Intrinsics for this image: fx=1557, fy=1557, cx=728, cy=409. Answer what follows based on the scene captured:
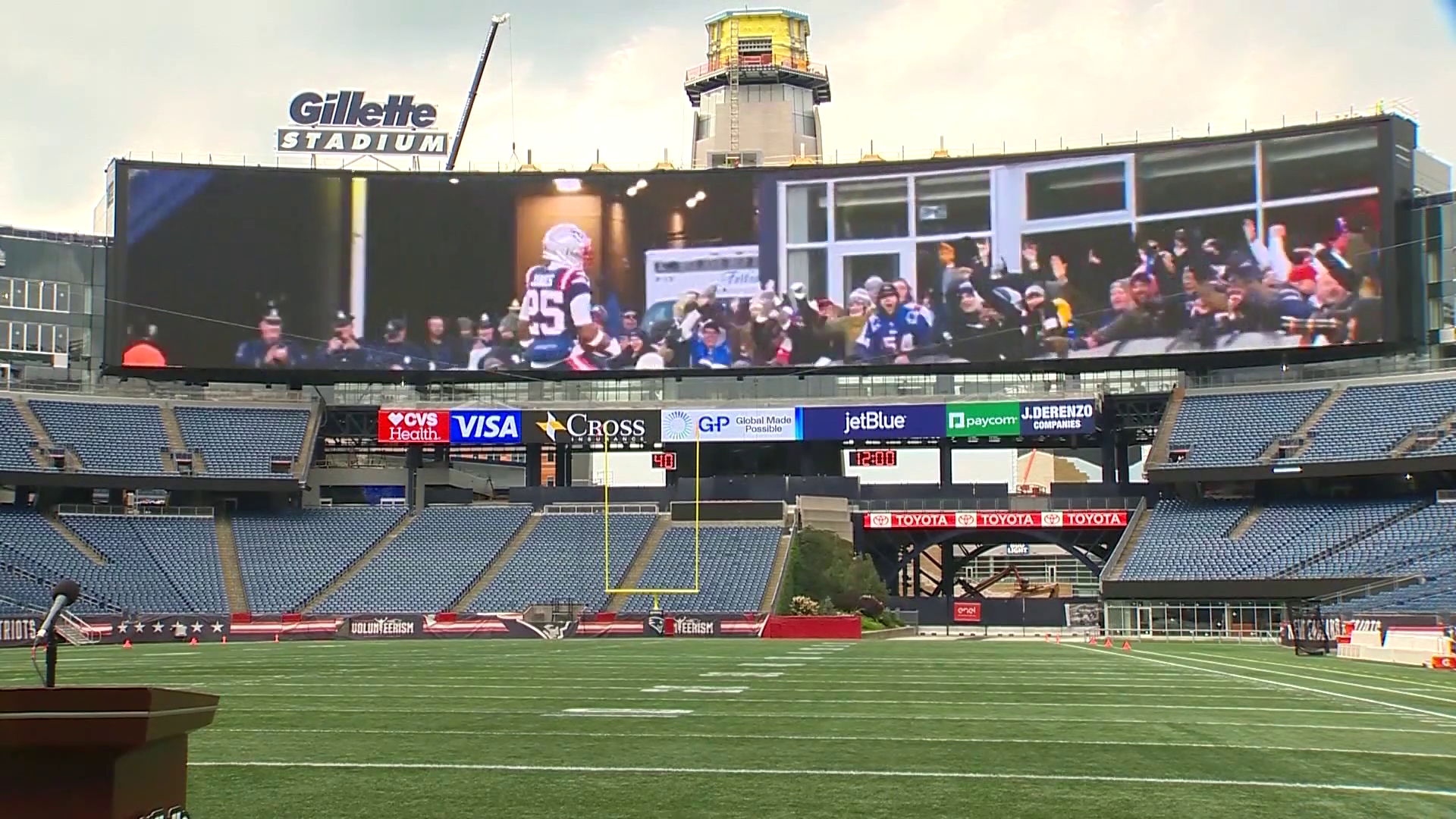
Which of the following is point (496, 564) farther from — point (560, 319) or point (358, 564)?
point (560, 319)

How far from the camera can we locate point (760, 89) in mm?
76188

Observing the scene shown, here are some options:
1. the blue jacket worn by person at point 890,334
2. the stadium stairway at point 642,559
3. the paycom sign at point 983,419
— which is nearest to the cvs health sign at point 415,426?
the stadium stairway at point 642,559

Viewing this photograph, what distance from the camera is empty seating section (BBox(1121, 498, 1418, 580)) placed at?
4894cm

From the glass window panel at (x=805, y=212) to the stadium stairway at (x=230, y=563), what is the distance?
72.8 feet

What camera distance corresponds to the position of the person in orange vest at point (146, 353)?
55.9 m

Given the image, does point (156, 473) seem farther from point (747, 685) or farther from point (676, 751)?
point (676, 751)

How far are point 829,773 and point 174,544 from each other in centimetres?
4736

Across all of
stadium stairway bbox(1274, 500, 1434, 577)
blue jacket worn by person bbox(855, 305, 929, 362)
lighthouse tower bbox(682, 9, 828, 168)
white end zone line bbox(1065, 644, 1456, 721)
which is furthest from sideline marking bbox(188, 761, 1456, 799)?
lighthouse tower bbox(682, 9, 828, 168)

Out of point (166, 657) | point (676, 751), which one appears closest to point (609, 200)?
point (166, 657)

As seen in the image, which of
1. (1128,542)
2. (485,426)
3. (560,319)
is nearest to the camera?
(1128,542)

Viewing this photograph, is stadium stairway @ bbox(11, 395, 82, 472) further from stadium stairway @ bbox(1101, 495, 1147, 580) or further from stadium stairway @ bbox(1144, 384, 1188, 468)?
stadium stairway @ bbox(1144, 384, 1188, 468)

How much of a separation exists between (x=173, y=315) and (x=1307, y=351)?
3963cm

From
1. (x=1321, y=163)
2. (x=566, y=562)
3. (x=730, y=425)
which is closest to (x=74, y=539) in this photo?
(x=566, y=562)

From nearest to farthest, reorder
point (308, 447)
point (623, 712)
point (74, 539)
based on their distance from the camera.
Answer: point (623, 712), point (74, 539), point (308, 447)
